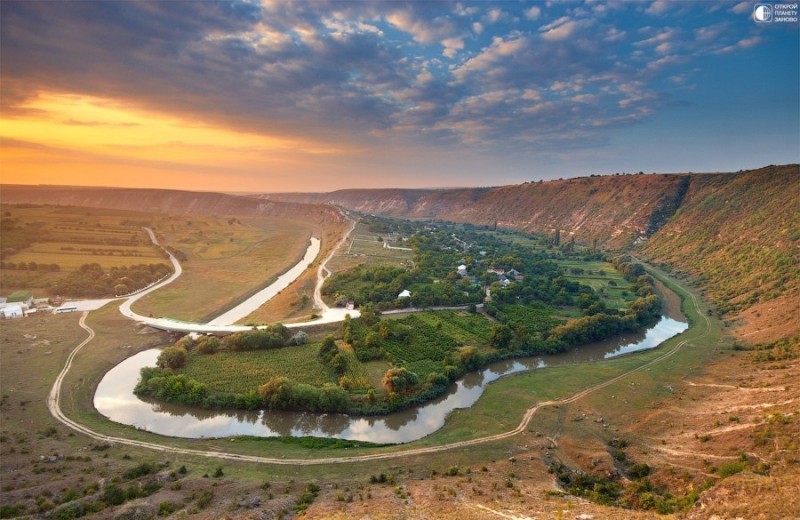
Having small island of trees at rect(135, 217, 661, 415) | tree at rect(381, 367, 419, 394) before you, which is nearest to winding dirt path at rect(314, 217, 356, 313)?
small island of trees at rect(135, 217, 661, 415)

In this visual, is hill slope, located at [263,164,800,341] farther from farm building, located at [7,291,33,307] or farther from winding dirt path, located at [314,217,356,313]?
farm building, located at [7,291,33,307]

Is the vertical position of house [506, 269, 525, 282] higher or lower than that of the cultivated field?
higher

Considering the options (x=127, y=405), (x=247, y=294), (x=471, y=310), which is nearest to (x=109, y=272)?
(x=247, y=294)

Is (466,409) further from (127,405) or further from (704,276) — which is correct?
(704,276)

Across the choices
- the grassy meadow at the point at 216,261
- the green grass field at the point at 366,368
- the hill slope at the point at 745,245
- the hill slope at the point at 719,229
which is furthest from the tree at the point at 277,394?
the hill slope at the point at 719,229

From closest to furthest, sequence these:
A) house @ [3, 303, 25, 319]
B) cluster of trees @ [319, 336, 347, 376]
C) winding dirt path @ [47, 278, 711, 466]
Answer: winding dirt path @ [47, 278, 711, 466]
cluster of trees @ [319, 336, 347, 376]
house @ [3, 303, 25, 319]

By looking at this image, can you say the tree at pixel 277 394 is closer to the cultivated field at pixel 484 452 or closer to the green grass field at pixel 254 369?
the green grass field at pixel 254 369

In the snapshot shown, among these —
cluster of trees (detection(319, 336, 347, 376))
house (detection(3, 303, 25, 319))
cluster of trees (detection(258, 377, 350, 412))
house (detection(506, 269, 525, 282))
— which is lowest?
cluster of trees (detection(258, 377, 350, 412))
